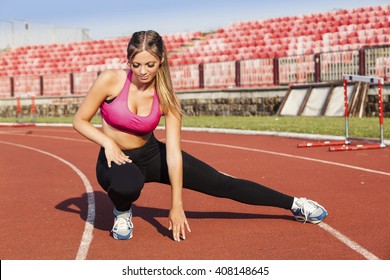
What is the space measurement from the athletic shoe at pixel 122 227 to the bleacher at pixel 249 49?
55.7 ft

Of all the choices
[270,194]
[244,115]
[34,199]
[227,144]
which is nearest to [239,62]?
[244,115]

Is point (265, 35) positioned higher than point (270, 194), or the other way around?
point (265, 35)

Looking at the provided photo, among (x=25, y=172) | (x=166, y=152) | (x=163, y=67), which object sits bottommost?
(x=25, y=172)

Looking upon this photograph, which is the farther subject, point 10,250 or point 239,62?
point 239,62

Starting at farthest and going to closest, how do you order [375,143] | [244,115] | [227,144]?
[244,115] < [227,144] < [375,143]

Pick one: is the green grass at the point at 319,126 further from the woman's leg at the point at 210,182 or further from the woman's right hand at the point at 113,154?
the woman's right hand at the point at 113,154

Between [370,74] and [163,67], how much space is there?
1716cm

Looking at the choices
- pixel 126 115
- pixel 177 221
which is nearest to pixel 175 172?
pixel 177 221

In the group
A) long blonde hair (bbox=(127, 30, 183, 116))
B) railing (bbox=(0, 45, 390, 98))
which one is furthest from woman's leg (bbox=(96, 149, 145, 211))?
railing (bbox=(0, 45, 390, 98))

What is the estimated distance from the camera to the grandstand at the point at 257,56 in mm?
23062

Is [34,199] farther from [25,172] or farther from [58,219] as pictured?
[25,172]

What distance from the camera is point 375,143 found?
13.6 metres

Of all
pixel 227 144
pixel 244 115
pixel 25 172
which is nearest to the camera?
pixel 25 172

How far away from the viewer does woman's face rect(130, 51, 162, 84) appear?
5266 mm
